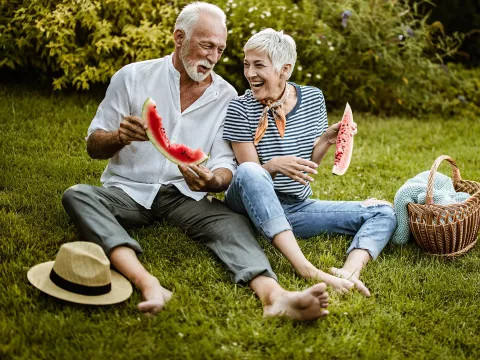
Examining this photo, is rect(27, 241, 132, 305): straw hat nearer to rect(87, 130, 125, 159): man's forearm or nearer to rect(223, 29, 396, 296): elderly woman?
rect(87, 130, 125, 159): man's forearm

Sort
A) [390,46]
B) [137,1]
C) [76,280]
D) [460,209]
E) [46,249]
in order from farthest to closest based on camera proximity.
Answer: [390,46] < [137,1] < [460,209] < [46,249] < [76,280]

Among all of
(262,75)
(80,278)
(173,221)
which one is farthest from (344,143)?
(80,278)

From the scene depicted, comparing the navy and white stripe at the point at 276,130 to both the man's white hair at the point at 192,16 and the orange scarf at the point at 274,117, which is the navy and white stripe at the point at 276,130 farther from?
the man's white hair at the point at 192,16

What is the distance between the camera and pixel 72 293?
3.04 m

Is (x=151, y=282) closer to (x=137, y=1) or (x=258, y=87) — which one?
(x=258, y=87)

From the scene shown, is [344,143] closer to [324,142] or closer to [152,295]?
[324,142]

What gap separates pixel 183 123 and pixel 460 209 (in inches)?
70.8

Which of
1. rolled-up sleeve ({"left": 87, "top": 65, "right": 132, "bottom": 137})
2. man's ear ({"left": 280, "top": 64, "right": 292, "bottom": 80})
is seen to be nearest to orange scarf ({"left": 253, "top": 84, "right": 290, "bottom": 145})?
man's ear ({"left": 280, "top": 64, "right": 292, "bottom": 80})

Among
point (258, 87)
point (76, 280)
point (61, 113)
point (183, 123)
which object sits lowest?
point (61, 113)

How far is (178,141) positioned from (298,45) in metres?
3.64

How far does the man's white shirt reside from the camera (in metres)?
3.91

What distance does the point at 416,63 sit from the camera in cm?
772

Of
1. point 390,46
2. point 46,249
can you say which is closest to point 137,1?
point 390,46

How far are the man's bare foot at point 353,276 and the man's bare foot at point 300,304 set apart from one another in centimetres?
40
